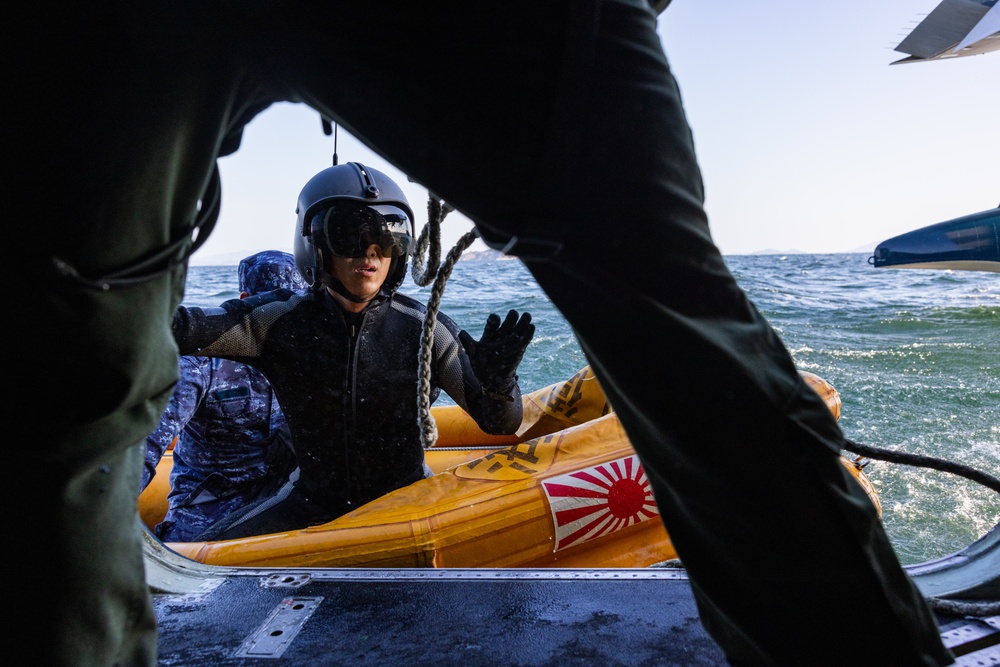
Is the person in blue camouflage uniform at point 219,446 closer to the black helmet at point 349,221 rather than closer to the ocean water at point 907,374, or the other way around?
the black helmet at point 349,221

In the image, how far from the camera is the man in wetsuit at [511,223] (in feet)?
2.02

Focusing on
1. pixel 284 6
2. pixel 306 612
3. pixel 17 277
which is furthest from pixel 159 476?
pixel 284 6

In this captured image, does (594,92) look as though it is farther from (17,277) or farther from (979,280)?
(979,280)

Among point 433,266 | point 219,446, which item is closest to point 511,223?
point 433,266

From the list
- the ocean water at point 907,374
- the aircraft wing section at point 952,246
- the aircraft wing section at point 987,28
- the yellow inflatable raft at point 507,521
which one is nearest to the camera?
the yellow inflatable raft at point 507,521

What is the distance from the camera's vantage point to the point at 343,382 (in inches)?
108

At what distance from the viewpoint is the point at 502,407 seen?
2555 mm

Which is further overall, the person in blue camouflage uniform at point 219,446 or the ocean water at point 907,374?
the ocean water at point 907,374

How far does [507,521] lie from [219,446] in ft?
5.61

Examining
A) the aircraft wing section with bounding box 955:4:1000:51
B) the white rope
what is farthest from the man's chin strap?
the aircraft wing section with bounding box 955:4:1000:51

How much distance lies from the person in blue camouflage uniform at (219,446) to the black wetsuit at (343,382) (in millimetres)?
426

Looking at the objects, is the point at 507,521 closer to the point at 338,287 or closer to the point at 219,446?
the point at 338,287

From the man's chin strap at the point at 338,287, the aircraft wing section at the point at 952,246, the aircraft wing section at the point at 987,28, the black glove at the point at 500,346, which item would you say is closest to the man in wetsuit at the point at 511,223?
the black glove at the point at 500,346

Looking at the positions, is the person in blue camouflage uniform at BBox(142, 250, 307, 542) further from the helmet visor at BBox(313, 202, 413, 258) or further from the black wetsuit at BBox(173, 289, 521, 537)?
the helmet visor at BBox(313, 202, 413, 258)
